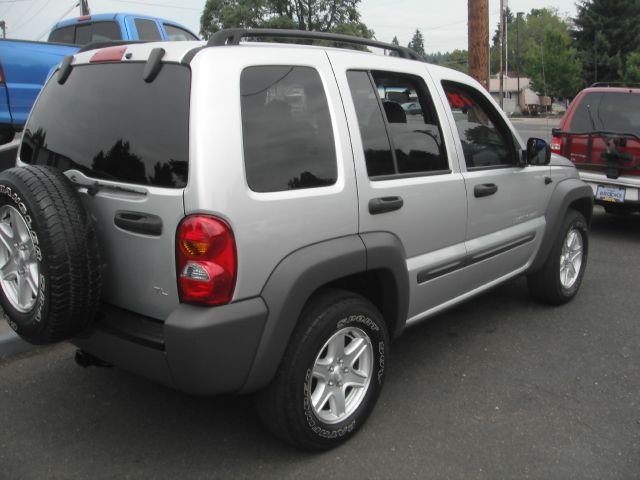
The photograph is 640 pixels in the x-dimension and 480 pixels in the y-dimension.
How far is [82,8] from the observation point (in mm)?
26500

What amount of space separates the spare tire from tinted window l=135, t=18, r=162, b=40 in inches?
245

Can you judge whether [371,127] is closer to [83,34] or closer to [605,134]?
[605,134]

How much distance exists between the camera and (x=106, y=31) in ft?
27.1

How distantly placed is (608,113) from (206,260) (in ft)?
20.1

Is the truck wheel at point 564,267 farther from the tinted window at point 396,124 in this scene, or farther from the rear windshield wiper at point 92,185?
the rear windshield wiper at point 92,185

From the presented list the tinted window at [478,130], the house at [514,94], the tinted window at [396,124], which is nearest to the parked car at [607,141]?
the tinted window at [478,130]

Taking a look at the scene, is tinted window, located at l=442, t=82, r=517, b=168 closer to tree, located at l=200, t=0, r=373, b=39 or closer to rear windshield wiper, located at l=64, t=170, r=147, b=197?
rear windshield wiper, located at l=64, t=170, r=147, b=197

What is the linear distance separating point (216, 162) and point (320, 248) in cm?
60

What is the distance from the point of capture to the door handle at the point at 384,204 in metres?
2.92

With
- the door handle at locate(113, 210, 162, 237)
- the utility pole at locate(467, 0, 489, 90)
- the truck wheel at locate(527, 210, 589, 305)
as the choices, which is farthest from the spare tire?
the utility pole at locate(467, 0, 489, 90)

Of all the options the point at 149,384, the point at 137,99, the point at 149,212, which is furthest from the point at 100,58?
the point at 149,384

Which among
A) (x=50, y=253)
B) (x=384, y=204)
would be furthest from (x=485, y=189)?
(x=50, y=253)

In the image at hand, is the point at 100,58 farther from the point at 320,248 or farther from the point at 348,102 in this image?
the point at 320,248

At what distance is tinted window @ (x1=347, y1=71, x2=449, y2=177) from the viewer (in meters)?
3.02
